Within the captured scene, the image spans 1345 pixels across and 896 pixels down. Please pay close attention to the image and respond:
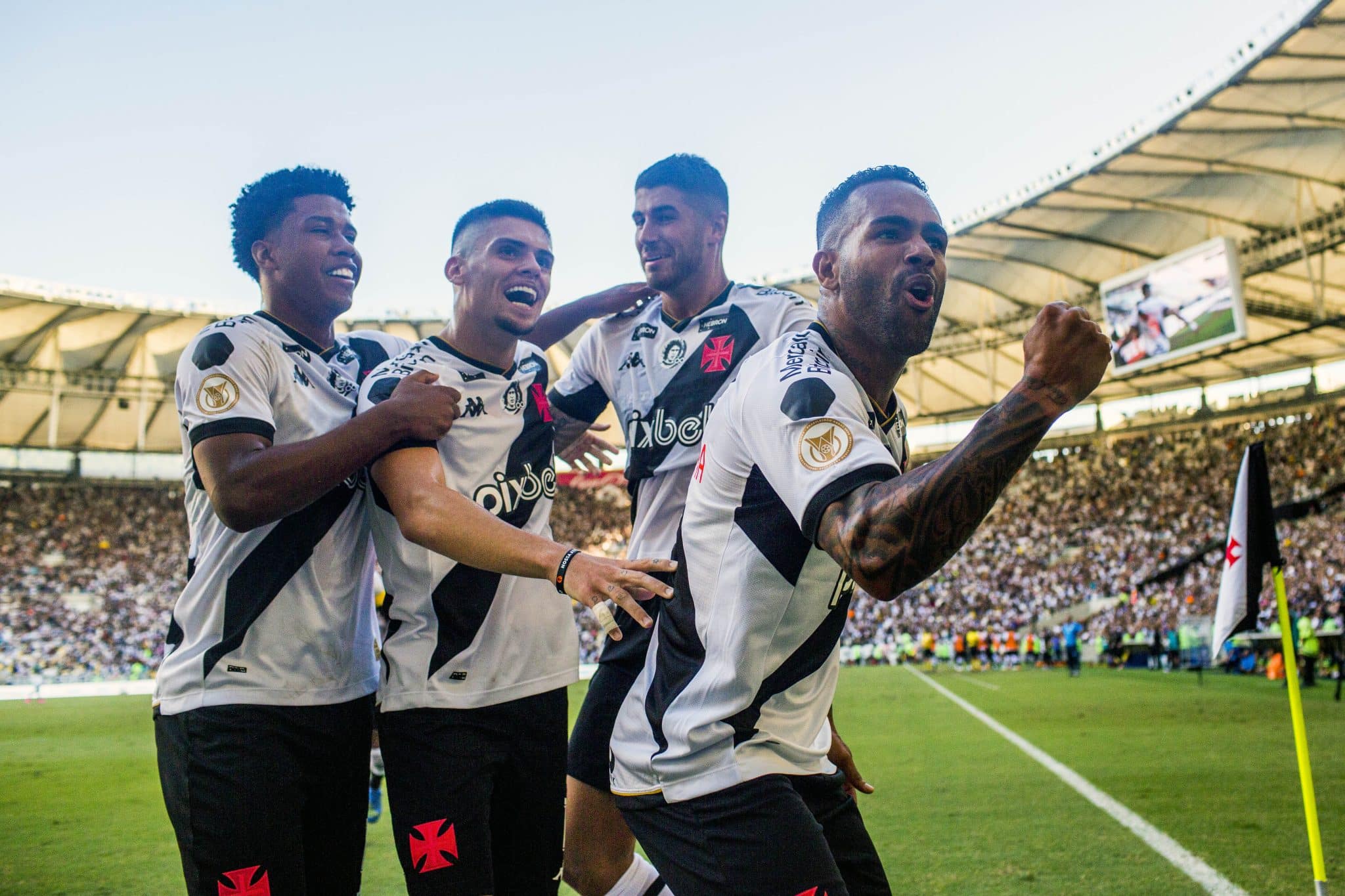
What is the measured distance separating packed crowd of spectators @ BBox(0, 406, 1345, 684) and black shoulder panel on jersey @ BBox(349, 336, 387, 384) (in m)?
26.0

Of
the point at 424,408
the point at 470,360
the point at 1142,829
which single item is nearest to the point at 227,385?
the point at 424,408

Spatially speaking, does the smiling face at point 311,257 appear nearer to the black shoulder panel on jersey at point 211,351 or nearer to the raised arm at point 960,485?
the black shoulder panel on jersey at point 211,351

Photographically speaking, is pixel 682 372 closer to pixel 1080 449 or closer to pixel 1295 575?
pixel 1295 575

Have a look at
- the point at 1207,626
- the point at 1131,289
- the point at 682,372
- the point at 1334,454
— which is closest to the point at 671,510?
the point at 682,372

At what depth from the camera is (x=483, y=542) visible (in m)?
2.45

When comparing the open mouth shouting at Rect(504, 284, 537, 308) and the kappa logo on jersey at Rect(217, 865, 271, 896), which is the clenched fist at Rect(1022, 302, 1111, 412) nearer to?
the open mouth shouting at Rect(504, 284, 537, 308)

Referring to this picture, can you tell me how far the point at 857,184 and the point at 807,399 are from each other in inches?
31.5

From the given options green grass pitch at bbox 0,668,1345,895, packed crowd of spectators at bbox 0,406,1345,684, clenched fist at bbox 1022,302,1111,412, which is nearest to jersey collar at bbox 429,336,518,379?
clenched fist at bbox 1022,302,1111,412

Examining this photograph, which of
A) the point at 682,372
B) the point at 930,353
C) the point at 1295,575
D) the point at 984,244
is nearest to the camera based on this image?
the point at 682,372

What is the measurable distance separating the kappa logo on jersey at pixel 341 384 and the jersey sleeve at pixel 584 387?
935 millimetres

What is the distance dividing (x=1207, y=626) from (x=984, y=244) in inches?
534

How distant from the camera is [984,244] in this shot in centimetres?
3147

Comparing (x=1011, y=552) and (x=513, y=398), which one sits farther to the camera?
(x=1011, y=552)

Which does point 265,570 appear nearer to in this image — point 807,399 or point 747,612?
point 747,612
